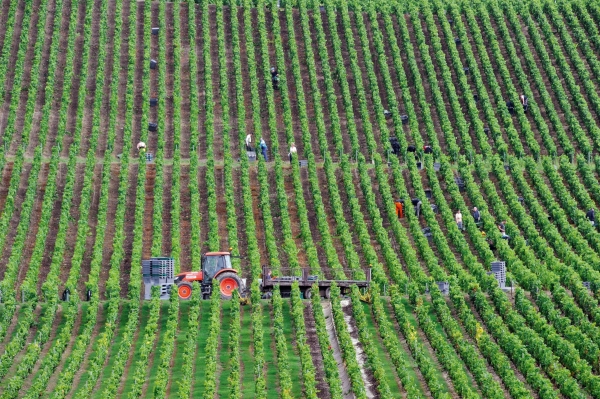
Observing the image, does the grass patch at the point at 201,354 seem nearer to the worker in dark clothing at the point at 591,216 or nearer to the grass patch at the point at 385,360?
the grass patch at the point at 385,360

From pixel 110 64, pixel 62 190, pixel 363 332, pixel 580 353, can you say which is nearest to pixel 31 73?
pixel 110 64

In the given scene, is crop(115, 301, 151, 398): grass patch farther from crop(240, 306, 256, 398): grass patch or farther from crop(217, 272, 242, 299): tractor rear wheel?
crop(240, 306, 256, 398): grass patch

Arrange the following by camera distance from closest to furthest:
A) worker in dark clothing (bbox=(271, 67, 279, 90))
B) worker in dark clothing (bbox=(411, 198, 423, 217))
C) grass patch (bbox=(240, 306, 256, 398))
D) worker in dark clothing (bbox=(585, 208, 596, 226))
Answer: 1. grass patch (bbox=(240, 306, 256, 398))
2. worker in dark clothing (bbox=(585, 208, 596, 226))
3. worker in dark clothing (bbox=(411, 198, 423, 217))
4. worker in dark clothing (bbox=(271, 67, 279, 90))

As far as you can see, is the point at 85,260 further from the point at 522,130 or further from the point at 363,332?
the point at 522,130

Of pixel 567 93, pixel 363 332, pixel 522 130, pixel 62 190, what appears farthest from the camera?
pixel 567 93

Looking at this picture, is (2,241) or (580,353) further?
(2,241)

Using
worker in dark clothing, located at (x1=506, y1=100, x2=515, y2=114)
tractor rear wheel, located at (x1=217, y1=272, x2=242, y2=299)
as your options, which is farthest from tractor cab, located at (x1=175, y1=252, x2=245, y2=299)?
worker in dark clothing, located at (x1=506, y1=100, x2=515, y2=114)

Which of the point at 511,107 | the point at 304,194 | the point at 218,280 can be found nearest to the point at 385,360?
the point at 218,280
